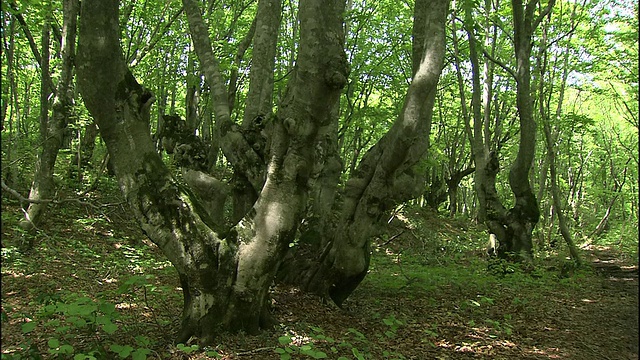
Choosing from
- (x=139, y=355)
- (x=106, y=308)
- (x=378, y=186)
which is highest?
(x=378, y=186)

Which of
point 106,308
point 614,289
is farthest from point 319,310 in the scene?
point 614,289

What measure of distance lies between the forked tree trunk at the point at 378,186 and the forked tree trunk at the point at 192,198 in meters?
1.42

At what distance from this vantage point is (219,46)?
11688 millimetres

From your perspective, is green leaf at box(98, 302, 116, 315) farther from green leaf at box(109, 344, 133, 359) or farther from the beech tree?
the beech tree

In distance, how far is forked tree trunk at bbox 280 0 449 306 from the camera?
5.46 m

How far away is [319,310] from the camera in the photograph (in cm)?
562

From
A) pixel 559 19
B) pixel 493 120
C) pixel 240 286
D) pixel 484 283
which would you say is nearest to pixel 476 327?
pixel 484 283

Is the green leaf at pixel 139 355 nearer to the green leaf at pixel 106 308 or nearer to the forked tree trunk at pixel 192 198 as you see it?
the green leaf at pixel 106 308

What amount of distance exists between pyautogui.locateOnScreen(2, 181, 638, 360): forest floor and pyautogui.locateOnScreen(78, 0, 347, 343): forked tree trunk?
1.12 feet

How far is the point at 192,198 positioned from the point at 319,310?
2.30 metres

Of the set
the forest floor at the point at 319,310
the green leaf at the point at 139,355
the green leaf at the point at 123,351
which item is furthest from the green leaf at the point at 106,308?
the green leaf at the point at 139,355

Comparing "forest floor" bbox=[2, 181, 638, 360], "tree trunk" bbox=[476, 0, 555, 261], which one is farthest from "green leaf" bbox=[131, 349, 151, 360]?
"tree trunk" bbox=[476, 0, 555, 261]

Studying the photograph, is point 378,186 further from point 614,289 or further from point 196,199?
point 614,289

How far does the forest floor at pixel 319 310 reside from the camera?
154 inches
